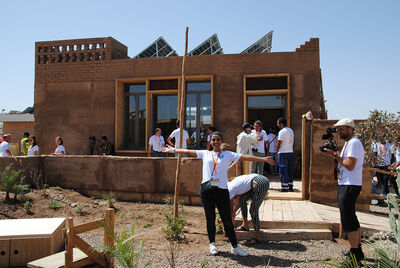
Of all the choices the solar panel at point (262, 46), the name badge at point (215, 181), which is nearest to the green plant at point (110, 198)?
the name badge at point (215, 181)

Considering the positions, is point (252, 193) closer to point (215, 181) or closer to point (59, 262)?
point (215, 181)

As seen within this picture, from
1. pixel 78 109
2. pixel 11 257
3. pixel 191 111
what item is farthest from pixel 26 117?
pixel 11 257

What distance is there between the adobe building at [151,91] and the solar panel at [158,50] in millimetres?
64

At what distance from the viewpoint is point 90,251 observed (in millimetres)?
4480

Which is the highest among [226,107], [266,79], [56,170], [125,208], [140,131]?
[266,79]

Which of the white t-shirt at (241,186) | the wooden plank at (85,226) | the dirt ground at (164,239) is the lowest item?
the dirt ground at (164,239)

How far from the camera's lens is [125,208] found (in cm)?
841

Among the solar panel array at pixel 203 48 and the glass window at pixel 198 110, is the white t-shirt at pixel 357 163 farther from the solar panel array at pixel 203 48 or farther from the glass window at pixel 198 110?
the solar panel array at pixel 203 48

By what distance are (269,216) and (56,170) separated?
22.2 feet

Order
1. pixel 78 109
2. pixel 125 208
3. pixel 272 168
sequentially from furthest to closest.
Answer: pixel 78 109
pixel 272 168
pixel 125 208

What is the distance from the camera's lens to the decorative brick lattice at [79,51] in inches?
535

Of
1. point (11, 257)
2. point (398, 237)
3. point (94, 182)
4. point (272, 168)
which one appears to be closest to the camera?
point (398, 237)

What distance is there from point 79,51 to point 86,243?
11184mm

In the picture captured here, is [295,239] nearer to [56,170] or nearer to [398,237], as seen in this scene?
[398,237]
